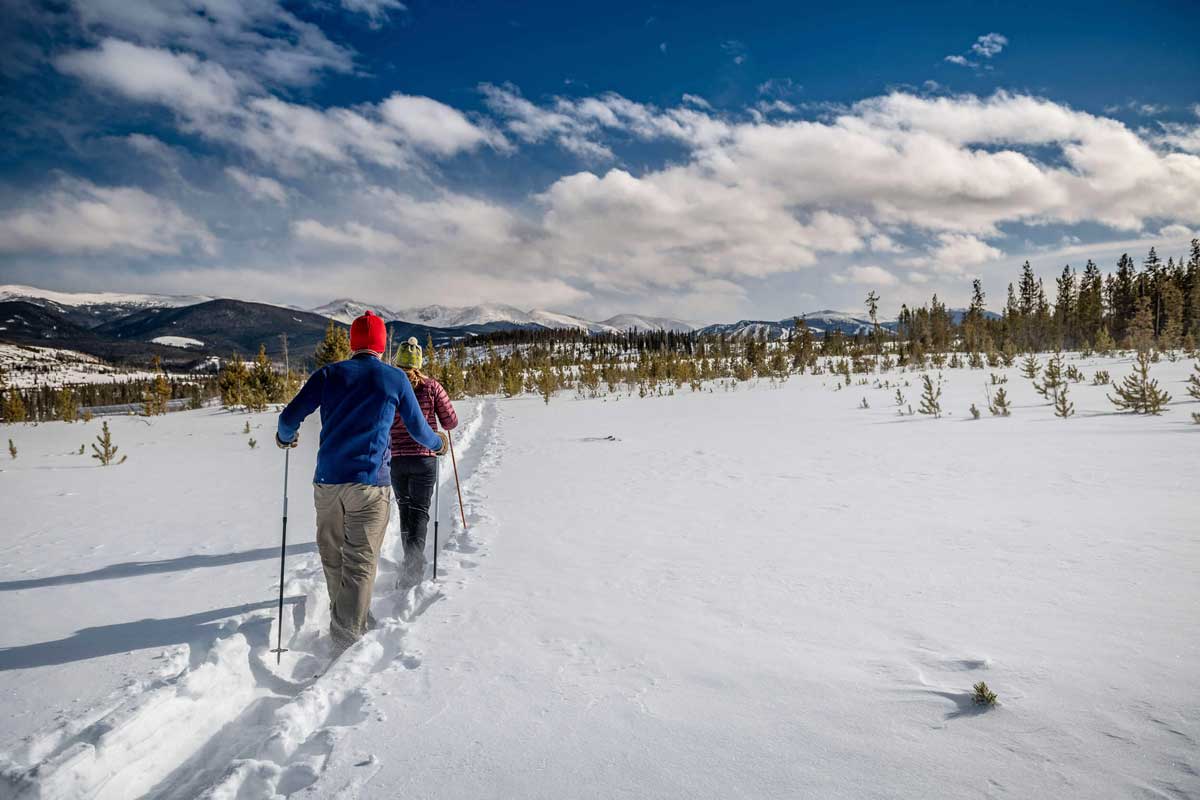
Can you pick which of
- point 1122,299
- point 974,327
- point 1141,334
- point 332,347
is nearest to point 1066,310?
point 1122,299

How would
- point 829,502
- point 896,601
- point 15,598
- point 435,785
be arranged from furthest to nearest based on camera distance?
point 829,502, point 15,598, point 896,601, point 435,785

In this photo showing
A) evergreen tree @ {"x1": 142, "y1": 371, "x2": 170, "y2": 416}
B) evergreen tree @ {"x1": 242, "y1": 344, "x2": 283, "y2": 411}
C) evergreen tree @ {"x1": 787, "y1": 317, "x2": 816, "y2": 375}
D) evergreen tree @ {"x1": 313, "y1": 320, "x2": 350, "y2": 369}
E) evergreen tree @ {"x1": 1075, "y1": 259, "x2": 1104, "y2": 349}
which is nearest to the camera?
evergreen tree @ {"x1": 142, "y1": 371, "x2": 170, "y2": 416}

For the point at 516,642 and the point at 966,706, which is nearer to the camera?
the point at 966,706

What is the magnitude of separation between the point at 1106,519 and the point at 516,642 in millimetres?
5235

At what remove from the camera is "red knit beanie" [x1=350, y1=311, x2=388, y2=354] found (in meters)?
3.93

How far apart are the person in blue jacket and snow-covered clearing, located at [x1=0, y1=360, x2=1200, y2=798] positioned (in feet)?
0.99

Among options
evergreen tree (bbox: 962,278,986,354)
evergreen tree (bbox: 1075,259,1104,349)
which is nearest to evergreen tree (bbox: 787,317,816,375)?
evergreen tree (bbox: 962,278,986,354)

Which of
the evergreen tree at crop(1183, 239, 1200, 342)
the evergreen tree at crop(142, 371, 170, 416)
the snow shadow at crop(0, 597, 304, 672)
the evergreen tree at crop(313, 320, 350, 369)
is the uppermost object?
the evergreen tree at crop(1183, 239, 1200, 342)

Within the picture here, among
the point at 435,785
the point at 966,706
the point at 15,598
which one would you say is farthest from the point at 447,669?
the point at 15,598

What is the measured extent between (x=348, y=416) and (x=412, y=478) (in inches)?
58.0

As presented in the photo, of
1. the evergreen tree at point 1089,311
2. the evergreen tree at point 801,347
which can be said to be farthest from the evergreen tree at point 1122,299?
the evergreen tree at point 801,347

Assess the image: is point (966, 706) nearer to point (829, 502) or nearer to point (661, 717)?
point (661, 717)

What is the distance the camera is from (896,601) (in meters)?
3.60

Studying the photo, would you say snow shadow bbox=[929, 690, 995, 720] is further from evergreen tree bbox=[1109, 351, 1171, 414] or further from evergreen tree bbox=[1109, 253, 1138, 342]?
evergreen tree bbox=[1109, 253, 1138, 342]
